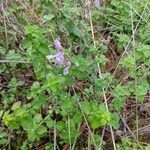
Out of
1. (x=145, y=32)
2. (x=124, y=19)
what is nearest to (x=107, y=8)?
(x=124, y=19)

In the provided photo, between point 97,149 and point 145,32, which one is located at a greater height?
point 145,32

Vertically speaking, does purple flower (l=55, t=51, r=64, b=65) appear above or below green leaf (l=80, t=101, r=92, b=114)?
above

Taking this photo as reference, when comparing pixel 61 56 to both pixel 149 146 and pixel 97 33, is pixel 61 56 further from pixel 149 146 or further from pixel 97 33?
pixel 97 33

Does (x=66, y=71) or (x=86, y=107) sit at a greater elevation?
(x=66, y=71)

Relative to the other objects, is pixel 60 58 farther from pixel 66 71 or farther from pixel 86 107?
pixel 86 107

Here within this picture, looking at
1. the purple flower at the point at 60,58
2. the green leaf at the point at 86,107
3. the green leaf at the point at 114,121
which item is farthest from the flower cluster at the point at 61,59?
the green leaf at the point at 114,121

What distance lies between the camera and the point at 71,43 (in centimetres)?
195

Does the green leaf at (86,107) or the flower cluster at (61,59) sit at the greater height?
the flower cluster at (61,59)

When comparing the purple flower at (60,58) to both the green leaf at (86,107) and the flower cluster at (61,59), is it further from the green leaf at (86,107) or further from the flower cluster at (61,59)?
the green leaf at (86,107)

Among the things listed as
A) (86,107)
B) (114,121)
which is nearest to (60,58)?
(86,107)

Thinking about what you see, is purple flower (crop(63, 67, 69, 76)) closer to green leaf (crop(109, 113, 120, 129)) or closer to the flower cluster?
the flower cluster

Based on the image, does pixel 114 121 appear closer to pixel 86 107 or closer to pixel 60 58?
pixel 86 107

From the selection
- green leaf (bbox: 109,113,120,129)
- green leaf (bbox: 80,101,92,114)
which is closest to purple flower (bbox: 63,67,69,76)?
green leaf (bbox: 80,101,92,114)

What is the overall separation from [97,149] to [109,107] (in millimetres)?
231
